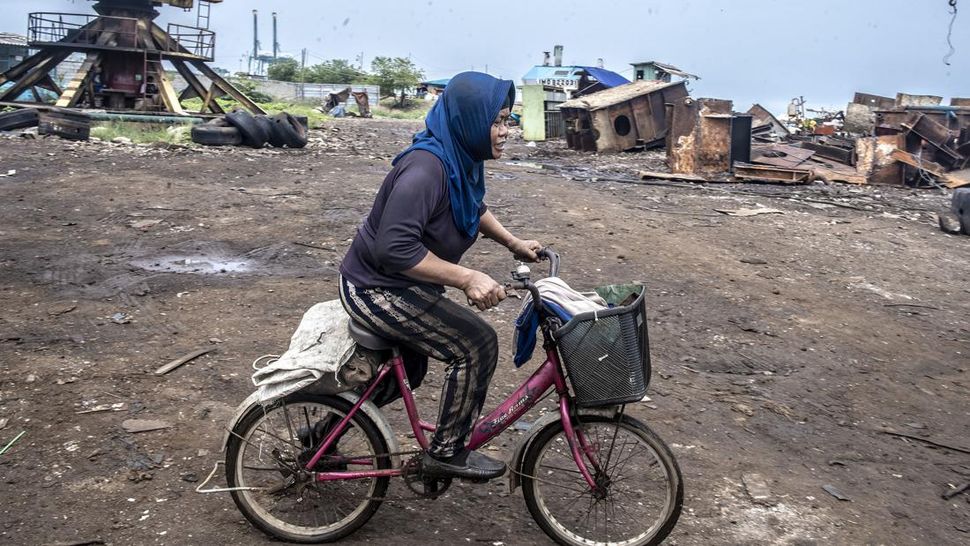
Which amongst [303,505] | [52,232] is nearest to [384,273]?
[303,505]

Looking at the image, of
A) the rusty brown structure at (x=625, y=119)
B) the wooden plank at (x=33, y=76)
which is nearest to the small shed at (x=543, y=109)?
the rusty brown structure at (x=625, y=119)

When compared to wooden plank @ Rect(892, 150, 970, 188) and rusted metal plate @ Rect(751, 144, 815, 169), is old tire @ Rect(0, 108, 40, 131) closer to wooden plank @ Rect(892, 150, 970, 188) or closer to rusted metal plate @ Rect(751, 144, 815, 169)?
rusted metal plate @ Rect(751, 144, 815, 169)

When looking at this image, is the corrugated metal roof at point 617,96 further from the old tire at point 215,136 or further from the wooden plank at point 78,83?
the wooden plank at point 78,83

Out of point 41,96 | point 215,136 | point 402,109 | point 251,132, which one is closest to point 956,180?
point 251,132

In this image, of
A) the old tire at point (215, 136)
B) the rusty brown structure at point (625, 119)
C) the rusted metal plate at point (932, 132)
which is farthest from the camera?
the rusty brown structure at point (625, 119)

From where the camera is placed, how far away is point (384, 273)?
299cm

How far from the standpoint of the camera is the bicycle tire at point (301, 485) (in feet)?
10.3

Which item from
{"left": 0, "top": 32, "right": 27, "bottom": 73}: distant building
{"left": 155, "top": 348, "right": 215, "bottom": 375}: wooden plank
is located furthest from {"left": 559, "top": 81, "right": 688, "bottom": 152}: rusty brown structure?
{"left": 0, "top": 32, "right": 27, "bottom": 73}: distant building

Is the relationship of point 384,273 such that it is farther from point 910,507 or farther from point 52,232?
point 52,232

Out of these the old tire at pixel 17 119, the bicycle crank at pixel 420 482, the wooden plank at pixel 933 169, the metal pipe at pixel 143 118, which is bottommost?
the bicycle crank at pixel 420 482

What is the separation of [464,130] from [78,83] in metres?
23.3

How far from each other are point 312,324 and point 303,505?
852 mm

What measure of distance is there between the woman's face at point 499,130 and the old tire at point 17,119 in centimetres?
1756

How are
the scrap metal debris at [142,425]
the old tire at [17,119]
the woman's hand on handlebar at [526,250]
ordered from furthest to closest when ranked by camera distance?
the old tire at [17,119] → the scrap metal debris at [142,425] → the woman's hand on handlebar at [526,250]
